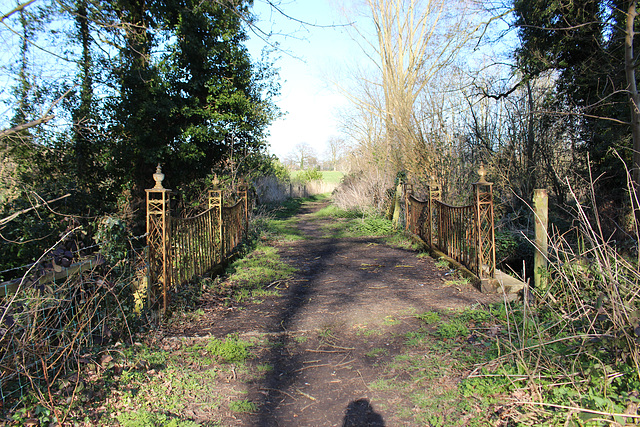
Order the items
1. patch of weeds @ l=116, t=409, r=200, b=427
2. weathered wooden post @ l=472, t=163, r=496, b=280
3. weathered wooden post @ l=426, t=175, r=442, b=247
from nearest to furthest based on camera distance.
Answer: patch of weeds @ l=116, t=409, r=200, b=427 → weathered wooden post @ l=472, t=163, r=496, b=280 → weathered wooden post @ l=426, t=175, r=442, b=247

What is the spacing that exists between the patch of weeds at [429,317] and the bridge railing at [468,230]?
133 cm

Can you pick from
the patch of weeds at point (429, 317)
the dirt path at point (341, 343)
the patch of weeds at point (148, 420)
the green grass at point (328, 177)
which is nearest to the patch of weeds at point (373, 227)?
the dirt path at point (341, 343)

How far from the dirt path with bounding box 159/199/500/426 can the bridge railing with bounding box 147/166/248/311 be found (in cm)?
62

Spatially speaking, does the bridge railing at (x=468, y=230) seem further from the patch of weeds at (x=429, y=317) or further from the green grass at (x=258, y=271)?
the green grass at (x=258, y=271)

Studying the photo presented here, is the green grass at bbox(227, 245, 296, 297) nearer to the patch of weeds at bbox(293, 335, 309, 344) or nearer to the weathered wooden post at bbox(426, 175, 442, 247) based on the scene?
the patch of weeds at bbox(293, 335, 309, 344)

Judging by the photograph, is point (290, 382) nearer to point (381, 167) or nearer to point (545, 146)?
point (545, 146)

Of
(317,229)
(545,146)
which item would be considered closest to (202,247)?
(317,229)

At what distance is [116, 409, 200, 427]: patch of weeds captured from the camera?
9.14ft

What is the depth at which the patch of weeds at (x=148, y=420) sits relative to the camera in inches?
110

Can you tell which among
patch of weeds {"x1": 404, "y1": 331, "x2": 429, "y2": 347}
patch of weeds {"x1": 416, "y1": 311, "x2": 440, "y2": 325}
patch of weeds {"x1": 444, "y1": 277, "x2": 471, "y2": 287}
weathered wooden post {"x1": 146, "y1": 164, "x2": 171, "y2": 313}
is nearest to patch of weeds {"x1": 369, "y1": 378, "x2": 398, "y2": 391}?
patch of weeds {"x1": 404, "y1": 331, "x2": 429, "y2": 347}

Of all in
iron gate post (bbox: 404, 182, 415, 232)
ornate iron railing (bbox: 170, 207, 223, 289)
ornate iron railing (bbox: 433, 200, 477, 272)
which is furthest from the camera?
iron gate post (bbox: 404, 182, 415, 232)

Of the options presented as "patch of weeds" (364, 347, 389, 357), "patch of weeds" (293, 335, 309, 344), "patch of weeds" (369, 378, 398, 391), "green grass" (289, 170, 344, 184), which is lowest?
"patch of weeds" (293, 335, 309, 344)

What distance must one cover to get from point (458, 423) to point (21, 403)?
306cm

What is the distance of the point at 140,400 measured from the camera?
3086mm
